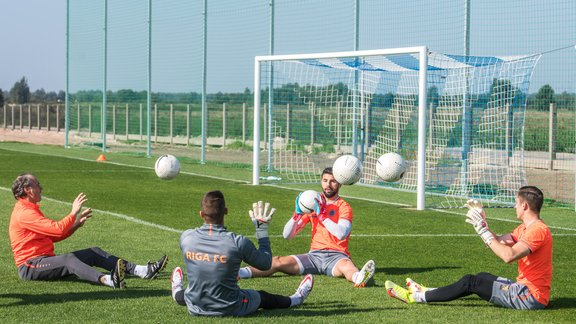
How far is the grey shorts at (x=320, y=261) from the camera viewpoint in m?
10.8

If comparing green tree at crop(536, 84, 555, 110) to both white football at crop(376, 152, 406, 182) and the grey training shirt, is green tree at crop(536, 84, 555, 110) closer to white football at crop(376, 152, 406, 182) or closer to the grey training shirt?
white football at crop(376, 152, 406, 182)

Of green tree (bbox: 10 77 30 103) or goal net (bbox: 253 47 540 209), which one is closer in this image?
goal net (bbox: 253 47 540 209)

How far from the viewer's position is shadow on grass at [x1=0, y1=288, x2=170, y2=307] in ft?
30.2

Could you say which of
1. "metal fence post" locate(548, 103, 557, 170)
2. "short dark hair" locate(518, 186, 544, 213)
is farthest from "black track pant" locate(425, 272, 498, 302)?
"metal fence post" locate(548, 103, 557, 170)

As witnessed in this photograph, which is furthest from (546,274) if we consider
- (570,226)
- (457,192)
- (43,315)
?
(457,192)

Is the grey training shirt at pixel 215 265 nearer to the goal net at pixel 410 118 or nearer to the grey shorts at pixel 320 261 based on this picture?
the grey shorts at pixel 320 261

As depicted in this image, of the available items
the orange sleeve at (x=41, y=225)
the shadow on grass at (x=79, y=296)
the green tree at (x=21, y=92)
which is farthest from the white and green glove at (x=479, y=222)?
the green tree at (x=21, y=92)

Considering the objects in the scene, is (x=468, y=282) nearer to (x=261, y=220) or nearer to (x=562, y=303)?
(x=562, y=303)

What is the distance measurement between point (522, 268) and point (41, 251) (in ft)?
16.3

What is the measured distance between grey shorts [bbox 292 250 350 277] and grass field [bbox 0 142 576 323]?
191 millimetres

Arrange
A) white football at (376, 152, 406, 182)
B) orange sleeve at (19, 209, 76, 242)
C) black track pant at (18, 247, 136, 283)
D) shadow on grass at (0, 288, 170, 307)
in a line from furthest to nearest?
white football at (376, 152, 406, 182) < black track pant at (18, 247, 136, 283) < orange sleeve at (19, 209, 76, 242) < shadow on grass at (0, 288, 170, 307)

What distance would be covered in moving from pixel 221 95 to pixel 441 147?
1484 cm

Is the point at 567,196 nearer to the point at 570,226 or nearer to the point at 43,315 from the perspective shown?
the point at 570,226

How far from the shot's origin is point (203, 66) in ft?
110
